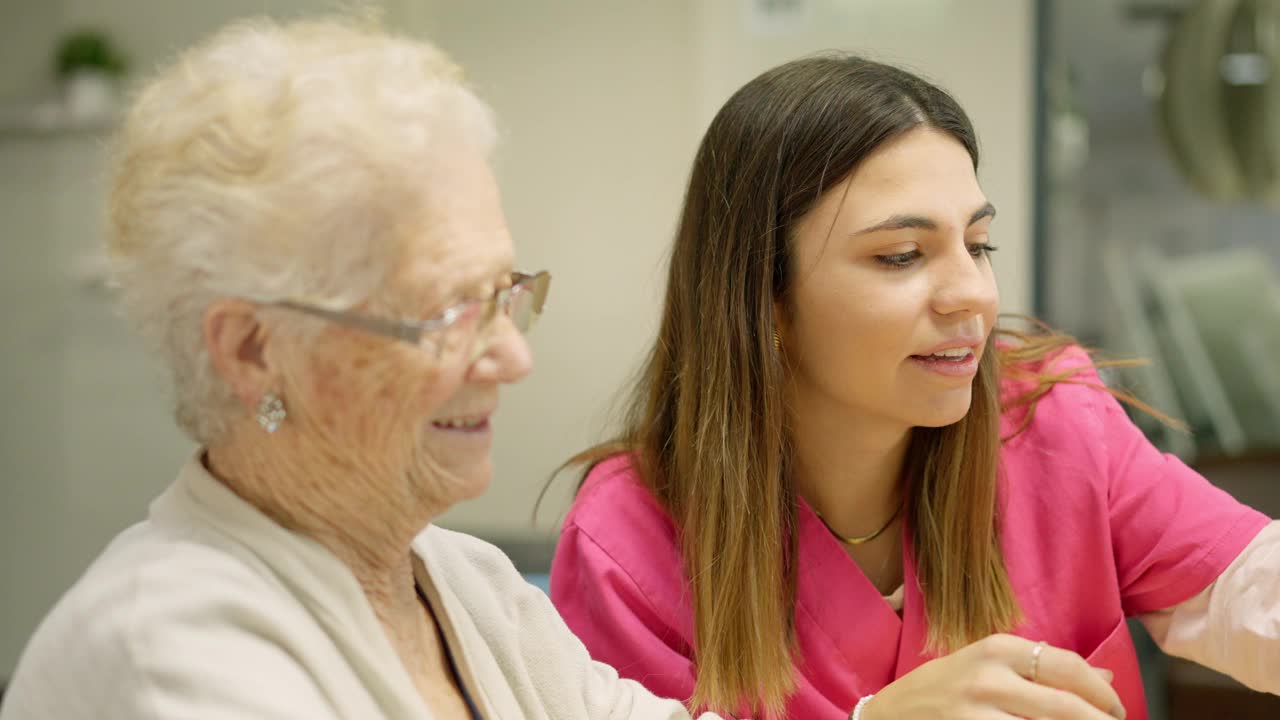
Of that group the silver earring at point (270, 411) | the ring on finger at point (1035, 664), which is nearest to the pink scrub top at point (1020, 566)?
the ring on finger at point (1035, 664)

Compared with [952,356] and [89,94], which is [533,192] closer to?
[89,94]

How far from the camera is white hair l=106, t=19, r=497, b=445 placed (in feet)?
2.92

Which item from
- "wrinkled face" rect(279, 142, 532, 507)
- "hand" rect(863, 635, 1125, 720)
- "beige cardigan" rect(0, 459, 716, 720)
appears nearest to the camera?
"beige cardigan" rect(0, 459, 716, 720)

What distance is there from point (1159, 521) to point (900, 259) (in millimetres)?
461

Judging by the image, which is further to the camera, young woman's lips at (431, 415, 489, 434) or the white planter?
the white planter

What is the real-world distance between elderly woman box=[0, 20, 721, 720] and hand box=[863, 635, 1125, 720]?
486 millimetres

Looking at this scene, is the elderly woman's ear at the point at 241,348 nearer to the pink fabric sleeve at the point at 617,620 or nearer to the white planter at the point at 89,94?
the pink fabric sleeve at the point at 617,620

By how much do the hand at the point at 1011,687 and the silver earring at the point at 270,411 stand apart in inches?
26.1

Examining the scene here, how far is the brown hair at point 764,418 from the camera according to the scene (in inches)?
57.6

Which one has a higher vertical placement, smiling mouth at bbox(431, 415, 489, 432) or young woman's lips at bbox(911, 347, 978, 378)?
smiling mouth at bbox(431, 415, 489, 432)

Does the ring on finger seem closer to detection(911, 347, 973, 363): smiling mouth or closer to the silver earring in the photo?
detection(911, 347, 973, 363): smiling mouth

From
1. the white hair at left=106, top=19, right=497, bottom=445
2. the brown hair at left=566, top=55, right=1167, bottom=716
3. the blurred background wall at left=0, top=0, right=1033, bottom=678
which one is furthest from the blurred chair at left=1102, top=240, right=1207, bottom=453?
the white hair at left=106, top=19, right=497, bottom=445

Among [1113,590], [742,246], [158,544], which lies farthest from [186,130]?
[1113,590]

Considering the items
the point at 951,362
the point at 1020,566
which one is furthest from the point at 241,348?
the point at 1020,566
